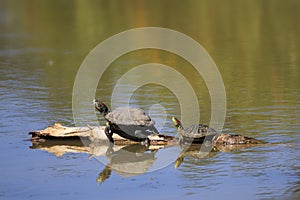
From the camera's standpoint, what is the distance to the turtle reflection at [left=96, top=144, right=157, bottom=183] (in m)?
9.19

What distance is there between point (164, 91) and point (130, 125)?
14.1ft

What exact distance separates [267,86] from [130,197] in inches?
287

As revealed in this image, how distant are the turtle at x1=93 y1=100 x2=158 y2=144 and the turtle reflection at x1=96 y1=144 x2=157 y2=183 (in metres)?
0.16

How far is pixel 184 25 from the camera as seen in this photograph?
25172 millimetres

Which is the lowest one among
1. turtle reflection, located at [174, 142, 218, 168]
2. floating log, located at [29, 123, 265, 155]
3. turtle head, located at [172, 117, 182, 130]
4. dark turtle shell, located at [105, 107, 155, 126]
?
turtle reflection, located at [174, 142, 218, 168]

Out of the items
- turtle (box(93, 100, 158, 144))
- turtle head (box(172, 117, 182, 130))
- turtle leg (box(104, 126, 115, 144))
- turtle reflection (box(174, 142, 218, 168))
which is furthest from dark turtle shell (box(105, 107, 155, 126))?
turtle reflection (box(174, 142, 218, 168))

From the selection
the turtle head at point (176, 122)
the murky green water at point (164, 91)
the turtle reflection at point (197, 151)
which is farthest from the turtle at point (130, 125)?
the turtle reflection at point (197, 151)

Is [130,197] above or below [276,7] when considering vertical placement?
below

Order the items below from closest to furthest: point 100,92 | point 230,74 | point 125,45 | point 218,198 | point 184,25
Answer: point 218,198 < point 100,92 < point 230,74 < point 125,45 < point 184,25

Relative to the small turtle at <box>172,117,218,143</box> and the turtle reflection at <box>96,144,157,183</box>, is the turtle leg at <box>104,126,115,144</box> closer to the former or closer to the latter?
the turtle reflection at <box>96,144,157,183</box>

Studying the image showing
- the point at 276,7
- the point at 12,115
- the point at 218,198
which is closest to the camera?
the point at 218,198

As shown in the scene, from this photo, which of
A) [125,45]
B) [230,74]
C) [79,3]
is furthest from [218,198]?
[79,3]

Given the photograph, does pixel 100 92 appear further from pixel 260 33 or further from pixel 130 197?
pixel 260 33

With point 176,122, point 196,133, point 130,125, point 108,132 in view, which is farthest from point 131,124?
point 196,133
